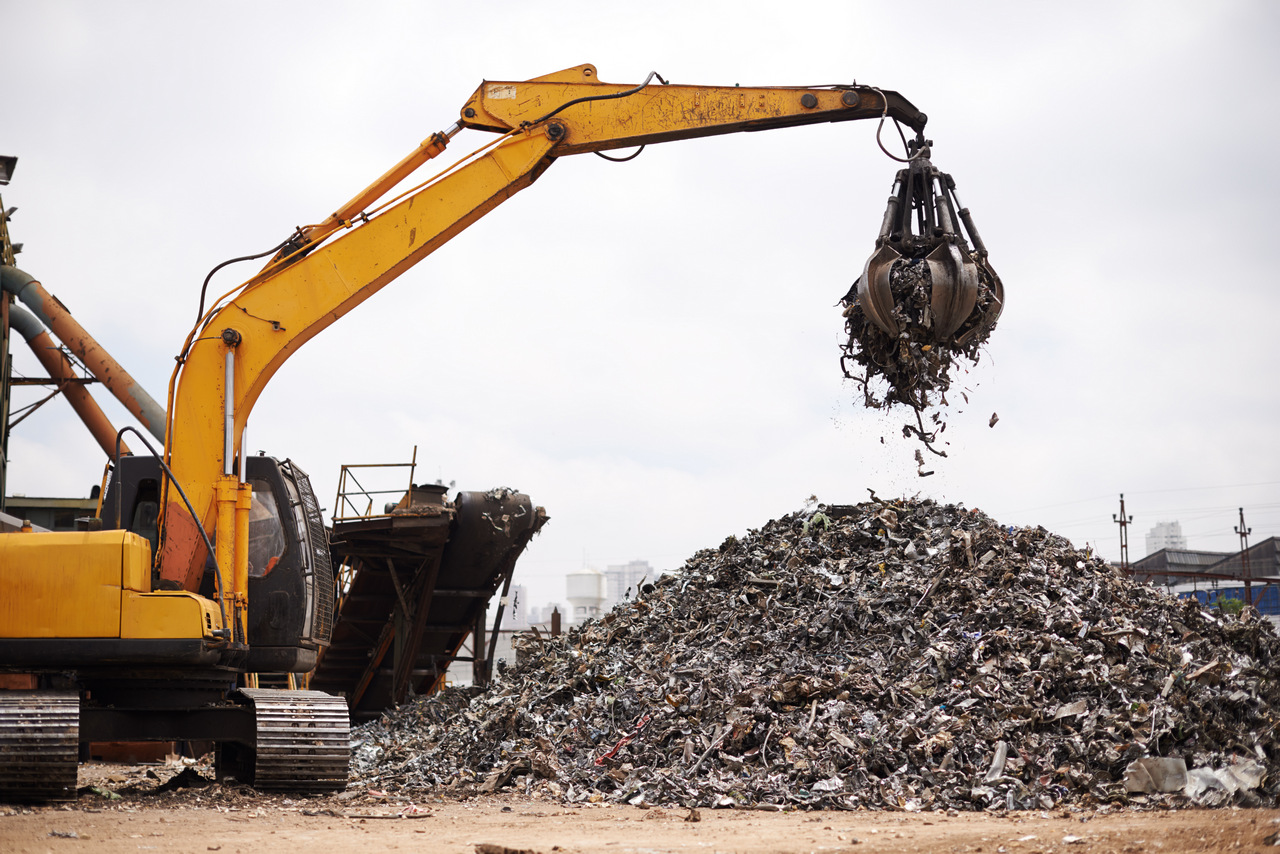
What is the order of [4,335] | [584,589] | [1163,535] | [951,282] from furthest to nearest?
[1163,535] → [584,589] → [4,335] → [951,282]

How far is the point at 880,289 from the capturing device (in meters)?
8.18

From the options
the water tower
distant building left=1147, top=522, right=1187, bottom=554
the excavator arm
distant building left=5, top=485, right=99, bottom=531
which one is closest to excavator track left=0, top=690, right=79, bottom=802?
the excavator arm

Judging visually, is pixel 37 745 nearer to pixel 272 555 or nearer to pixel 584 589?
pixel 272 555

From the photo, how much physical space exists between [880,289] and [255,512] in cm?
481

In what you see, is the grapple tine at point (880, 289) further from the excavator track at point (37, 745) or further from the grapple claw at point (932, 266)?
the excavator track at point (37, 745)

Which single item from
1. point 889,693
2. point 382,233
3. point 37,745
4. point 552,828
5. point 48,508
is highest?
point 382,233

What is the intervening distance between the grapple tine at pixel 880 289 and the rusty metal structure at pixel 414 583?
6187mm

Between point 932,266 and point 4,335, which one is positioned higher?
point 4,335

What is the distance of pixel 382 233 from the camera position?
26.4ft

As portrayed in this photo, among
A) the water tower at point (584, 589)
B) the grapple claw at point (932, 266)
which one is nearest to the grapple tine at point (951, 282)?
the grapple claw at point (932, 266)

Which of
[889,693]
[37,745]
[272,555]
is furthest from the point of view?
[889,693]

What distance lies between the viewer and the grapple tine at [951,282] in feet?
26.2

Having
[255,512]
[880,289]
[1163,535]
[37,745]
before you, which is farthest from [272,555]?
[1163,535]

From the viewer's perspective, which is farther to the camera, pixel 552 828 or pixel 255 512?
pixel 255 512
